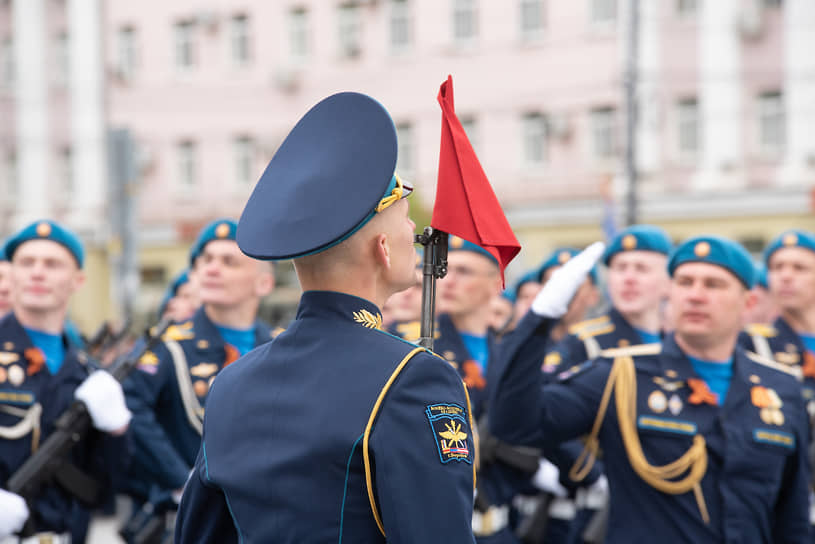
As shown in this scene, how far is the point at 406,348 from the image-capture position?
7.39 ft

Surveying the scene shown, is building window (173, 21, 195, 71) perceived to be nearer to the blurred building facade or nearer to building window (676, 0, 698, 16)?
the blurred building facade

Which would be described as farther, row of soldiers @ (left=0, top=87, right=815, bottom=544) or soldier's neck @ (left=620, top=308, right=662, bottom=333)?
soldier's neck @ (left=620, top=308, right=662, bottom=333)

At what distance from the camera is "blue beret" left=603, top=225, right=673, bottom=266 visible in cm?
639

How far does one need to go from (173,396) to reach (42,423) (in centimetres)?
79

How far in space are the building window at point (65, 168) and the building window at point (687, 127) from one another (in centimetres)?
1772

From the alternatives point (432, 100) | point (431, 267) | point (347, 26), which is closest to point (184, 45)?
point (347, 26)

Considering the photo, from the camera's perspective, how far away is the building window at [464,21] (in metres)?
25.8

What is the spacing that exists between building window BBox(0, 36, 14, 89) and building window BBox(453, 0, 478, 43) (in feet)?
47.7

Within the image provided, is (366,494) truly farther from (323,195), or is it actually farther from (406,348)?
(323,195)

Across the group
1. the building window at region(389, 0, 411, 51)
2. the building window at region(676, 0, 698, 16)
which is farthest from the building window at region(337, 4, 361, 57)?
the building window at region(676, 0, 698, 16)

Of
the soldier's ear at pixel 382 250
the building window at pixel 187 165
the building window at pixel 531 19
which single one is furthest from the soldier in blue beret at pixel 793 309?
the building window at pixel 187 165

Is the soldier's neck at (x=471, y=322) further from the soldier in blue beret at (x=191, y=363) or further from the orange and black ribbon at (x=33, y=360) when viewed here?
the orange and black ribbon at (x=33, y=360)

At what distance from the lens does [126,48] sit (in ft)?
101

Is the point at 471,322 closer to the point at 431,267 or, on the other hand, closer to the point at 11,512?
the point at 11,512
